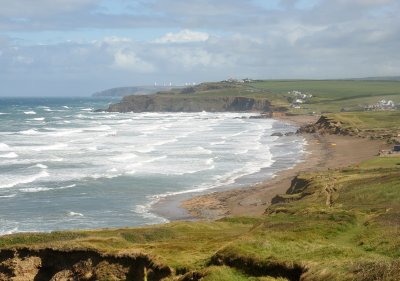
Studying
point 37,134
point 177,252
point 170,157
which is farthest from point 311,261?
point 37,134

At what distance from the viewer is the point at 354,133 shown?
110 meters

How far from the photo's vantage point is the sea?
160 ft

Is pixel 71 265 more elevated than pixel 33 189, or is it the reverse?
pixel 71 265

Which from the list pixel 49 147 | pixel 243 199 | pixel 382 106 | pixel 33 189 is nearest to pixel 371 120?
pixel 382 106

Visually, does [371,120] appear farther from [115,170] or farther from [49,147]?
[115,170]

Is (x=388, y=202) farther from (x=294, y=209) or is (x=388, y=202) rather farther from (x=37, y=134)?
(x=37, y=134)

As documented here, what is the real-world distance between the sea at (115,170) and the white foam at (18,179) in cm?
10

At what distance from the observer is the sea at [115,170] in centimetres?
4872

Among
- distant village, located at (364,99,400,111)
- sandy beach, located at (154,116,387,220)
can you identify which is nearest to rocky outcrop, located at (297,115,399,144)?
sandy beach, located at (154,116,387,220)

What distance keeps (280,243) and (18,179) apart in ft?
151

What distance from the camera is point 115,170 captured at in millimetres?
70000

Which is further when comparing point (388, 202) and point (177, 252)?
point (388, 202)

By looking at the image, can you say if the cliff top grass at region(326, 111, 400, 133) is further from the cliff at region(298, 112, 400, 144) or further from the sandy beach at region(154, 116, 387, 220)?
the sandy beach at region(154, 116, 387, 220)

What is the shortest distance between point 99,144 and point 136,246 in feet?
240
